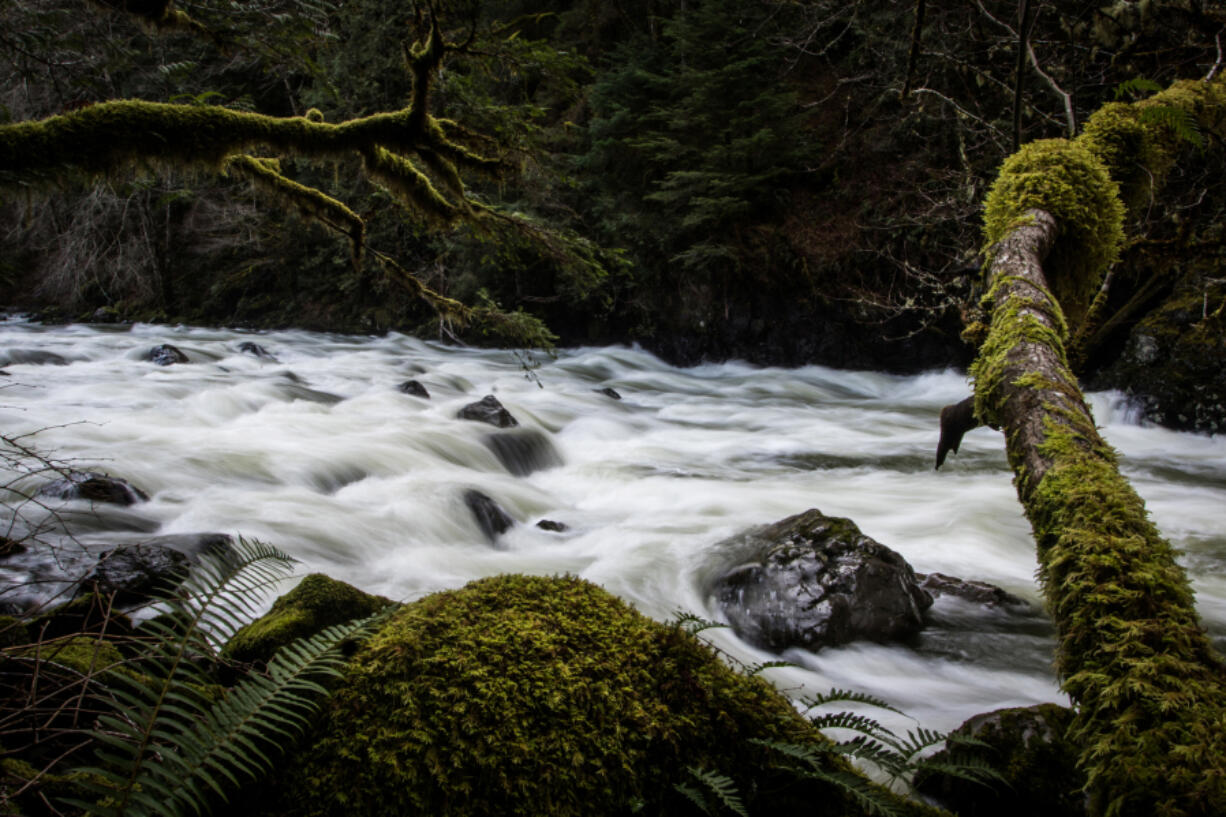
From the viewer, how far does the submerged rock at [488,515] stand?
6227 mm

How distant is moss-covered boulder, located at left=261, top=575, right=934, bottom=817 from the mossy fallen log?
1.67 ft

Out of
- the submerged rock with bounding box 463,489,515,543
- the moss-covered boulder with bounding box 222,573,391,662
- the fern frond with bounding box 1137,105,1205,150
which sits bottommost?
the submerged rock with bounding box 463,489,515,543

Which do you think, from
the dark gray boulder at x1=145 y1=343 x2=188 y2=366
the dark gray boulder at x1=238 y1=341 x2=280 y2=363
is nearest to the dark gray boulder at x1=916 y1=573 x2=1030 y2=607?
the dark gray boulder at x1=145 y1=343 x2=188 y2=366

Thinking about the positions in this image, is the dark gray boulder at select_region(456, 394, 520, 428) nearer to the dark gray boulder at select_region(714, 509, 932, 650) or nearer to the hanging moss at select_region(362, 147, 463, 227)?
the hanging moss at select_region(362, 147, 463, 227)

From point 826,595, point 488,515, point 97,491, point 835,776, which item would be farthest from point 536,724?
point 97,491

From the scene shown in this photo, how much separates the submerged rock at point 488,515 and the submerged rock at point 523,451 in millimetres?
1842

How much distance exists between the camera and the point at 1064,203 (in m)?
2.86

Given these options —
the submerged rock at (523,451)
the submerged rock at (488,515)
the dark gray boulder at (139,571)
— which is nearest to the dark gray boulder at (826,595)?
the submerged rock at (488,515)

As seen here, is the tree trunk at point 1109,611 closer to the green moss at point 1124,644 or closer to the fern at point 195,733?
the green moss at point 1124,644

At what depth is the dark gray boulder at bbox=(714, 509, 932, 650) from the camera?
4.27m

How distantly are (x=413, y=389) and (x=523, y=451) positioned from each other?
3.32 metres

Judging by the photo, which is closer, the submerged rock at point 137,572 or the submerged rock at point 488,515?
the submerged rock at point 137,572

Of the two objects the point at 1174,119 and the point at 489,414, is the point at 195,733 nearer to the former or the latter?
the point at 1174,119

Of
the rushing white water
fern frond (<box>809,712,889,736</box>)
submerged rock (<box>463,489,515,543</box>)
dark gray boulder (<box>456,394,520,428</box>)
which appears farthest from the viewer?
dark gray boulder (<box>456,394,520,428</box>)
